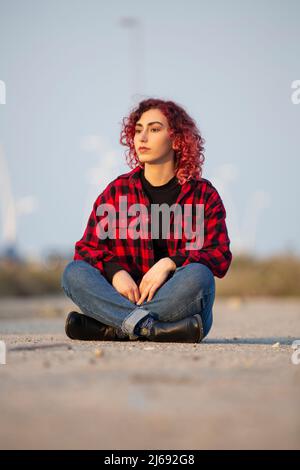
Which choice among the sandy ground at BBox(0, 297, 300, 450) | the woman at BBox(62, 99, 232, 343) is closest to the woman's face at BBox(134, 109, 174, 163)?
the woman at BBox(62, 99, 232, 343)

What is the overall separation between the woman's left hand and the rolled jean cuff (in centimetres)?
13

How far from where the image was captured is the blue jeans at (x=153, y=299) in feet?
14.9

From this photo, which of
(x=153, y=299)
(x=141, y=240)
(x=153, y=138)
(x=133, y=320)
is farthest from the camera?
(x=153, y=138)

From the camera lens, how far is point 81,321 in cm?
477

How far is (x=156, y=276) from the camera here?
4.62 meters

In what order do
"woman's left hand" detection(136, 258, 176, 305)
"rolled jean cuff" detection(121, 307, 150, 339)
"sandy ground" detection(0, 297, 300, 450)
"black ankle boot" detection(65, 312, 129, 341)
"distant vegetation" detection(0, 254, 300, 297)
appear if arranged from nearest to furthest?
"sandy ground" detection(0, 297, 300, 450)
"rolled jean cuff" detection(121, 307, 150, 339)
"woman's left hand" detection(136, 258, 176, 305)
"black ankle boot" detection(65, 312, 129, 341)
"distant vegetation" detection(0, 254, 300, 297)

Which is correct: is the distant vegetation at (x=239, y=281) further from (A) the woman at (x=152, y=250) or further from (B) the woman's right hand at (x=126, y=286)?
(B) the woman's right hand at (x=126, y=286)

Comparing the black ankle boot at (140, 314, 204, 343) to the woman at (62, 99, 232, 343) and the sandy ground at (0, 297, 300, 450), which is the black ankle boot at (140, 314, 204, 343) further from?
the sandy ground at (0, 297, 300, 450)

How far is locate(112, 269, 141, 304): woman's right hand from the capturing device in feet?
15.3

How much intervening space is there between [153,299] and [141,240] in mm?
448

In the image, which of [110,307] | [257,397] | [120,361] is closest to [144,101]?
[110,307]

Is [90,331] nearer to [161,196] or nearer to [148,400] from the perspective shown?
[161,196]

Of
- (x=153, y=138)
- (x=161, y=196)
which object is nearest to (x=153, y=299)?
(x=161, y=196)

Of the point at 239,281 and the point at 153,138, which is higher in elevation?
Answer: the point at 239,281
